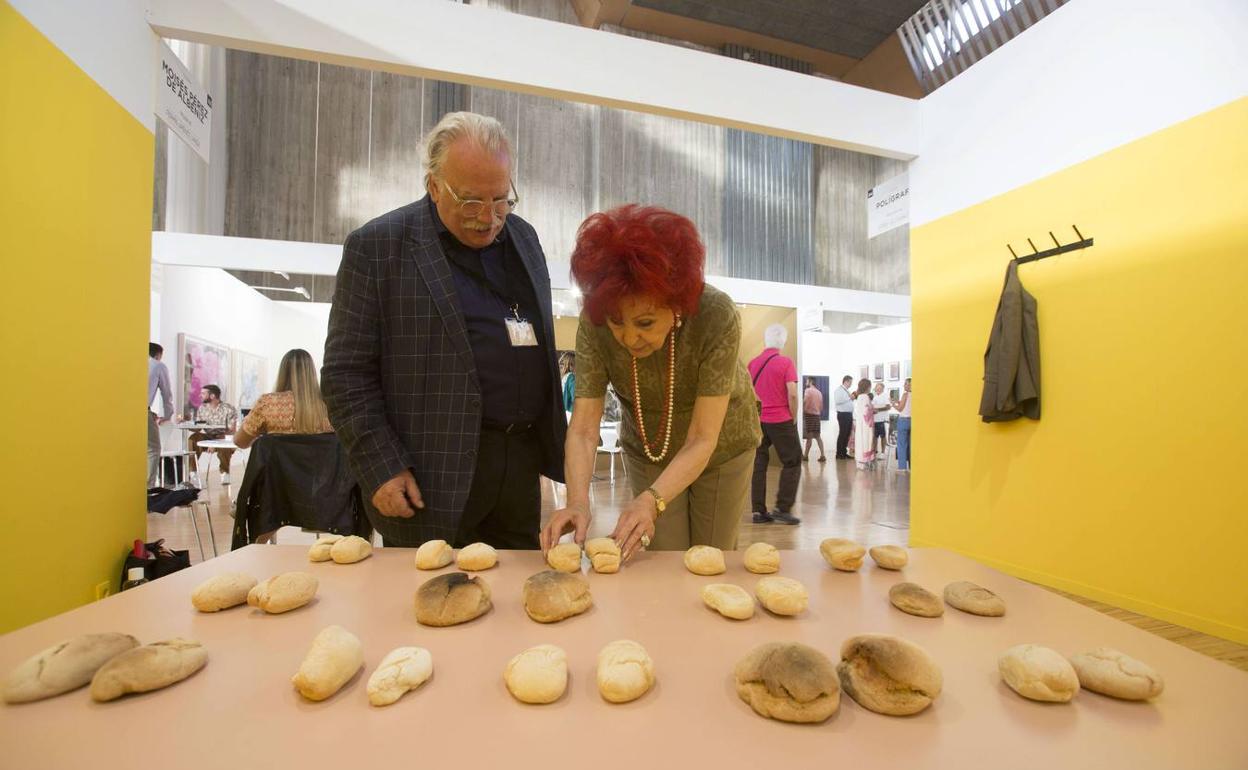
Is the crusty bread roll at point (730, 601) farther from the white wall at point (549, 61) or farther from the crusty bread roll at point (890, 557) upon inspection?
the white wall at point (549, 61)

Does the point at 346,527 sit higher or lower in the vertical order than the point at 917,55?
lower

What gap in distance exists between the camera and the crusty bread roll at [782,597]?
89cm

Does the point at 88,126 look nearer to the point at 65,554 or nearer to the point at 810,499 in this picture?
the point at 65,554

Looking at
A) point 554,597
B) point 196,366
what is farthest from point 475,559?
point 196,366

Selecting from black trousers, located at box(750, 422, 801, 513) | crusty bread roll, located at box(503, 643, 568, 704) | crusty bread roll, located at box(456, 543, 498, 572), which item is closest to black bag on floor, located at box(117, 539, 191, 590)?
crusty bread roll, located at box(456, 543, 498, 572)

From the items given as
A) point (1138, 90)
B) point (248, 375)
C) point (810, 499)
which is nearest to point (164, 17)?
point (1138, 90)

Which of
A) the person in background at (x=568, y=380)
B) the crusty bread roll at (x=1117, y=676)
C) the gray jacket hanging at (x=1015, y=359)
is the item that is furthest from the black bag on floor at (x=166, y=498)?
the gray jacket hanging at (x=1015, y=359)

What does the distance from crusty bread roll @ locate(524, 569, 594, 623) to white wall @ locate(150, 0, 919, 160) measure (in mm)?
3039

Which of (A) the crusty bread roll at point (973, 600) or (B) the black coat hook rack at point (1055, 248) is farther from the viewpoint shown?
(B) the black coat hook rack at point (1055, 248)

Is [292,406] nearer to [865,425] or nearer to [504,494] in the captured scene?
[504,494]

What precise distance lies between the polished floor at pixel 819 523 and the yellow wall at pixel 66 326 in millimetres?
1282

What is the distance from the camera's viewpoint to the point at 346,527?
8.28 feet

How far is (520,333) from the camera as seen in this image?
151 cm

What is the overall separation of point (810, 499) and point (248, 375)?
805 cm
